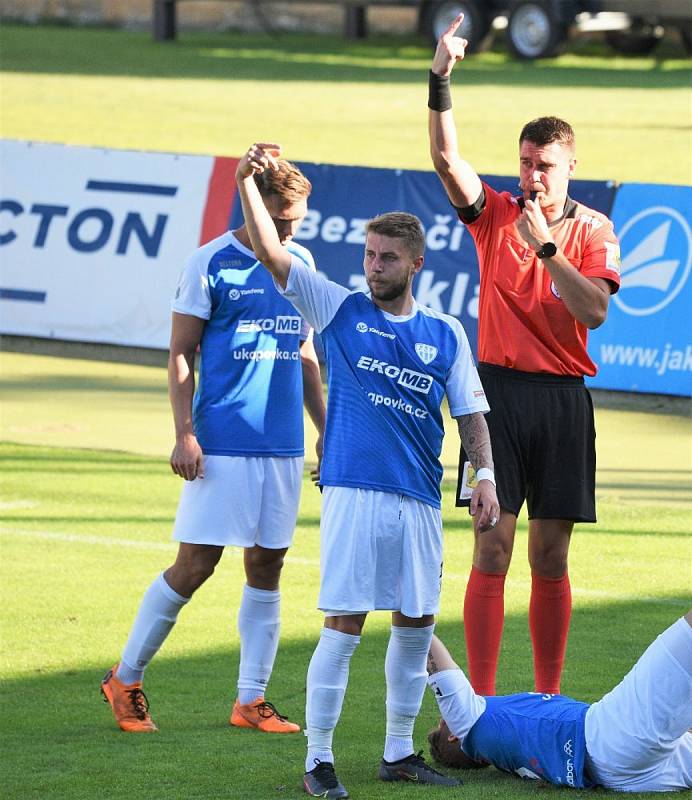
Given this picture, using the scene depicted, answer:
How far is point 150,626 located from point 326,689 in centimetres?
125

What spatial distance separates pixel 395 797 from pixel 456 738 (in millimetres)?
452

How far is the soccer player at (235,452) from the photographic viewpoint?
662 cm

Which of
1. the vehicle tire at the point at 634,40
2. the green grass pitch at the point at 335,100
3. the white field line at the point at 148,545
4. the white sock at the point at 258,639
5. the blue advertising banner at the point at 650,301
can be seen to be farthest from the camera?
the vehicle tire at the point at 634,40

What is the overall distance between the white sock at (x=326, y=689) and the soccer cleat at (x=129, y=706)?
117 cm

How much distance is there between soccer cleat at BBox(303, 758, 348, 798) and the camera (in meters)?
5.67

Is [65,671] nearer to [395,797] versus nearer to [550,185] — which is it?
[395,797]

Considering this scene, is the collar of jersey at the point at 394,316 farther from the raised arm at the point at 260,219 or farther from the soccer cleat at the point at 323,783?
the soccer cleat at the point at 323,783

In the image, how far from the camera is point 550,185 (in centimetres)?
636

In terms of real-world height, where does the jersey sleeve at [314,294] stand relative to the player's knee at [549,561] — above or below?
above

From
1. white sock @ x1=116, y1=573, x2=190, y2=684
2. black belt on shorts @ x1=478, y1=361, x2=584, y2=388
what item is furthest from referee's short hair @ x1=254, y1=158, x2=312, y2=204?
white sock @ x1=116, y1=573, x2=190, y2=684

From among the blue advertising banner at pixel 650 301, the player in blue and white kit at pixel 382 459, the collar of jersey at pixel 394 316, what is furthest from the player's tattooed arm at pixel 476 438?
the blue advertising banner at pixel 650 301

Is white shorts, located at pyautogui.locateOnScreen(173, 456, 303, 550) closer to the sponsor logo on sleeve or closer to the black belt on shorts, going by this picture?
the black belt on shorts

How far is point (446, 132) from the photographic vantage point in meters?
6.39

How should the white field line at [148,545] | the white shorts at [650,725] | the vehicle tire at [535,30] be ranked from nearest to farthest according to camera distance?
the white shorts at [650,725] → the white field line at [148,545] → the vehicle tire at [535,30]
